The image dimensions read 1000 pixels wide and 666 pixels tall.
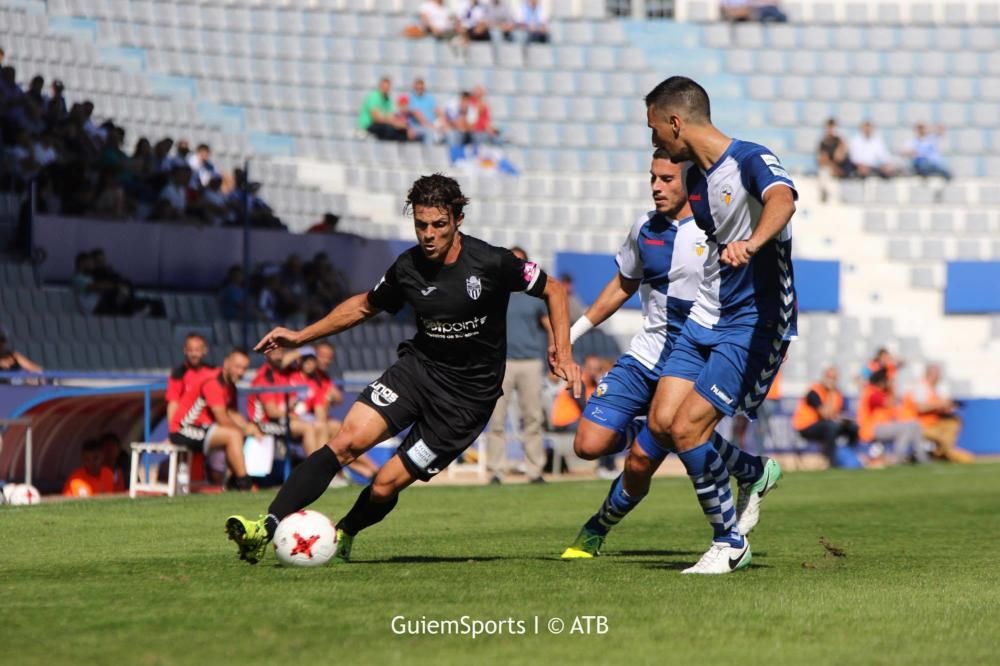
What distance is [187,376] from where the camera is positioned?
1577 cm

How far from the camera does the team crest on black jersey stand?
834 cm

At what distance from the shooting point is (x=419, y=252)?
335 inches

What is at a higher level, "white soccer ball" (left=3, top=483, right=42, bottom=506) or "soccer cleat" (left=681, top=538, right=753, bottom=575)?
"soccer cleat" (left=681, top=538, right=753, bottom=575)

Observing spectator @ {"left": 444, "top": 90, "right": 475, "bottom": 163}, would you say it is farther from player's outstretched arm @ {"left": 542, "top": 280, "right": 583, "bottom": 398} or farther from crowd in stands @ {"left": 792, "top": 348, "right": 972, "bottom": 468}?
player's outstretched arm @ {"left": 542, "top": 280, "right": 583, "bottom": 398}

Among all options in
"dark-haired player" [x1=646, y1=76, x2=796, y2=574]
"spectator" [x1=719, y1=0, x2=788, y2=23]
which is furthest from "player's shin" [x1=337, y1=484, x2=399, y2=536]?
"spectator" [x1=719, y1=0, x2=788, y2=23]

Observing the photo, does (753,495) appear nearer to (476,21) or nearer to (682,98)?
(682,98)

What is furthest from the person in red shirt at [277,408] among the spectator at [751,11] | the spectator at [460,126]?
the spectator at [751,11]

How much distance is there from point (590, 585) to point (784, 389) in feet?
65.3

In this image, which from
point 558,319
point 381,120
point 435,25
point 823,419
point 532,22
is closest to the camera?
point 558,319

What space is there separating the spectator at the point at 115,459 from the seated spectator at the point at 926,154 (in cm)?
1749

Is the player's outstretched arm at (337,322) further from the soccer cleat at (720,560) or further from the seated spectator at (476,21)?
the seated spectator at (476,21)

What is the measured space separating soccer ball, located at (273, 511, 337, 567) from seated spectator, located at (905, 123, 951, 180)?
2293 cm

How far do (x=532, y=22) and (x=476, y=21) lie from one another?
1.00 metres

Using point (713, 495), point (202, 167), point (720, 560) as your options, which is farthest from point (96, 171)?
point (720, 560)
